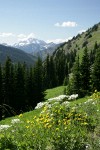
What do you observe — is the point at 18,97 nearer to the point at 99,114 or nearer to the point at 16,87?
the point at 16,87

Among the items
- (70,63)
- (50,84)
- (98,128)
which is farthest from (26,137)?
(70,63)

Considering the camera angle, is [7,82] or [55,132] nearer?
[55,132]

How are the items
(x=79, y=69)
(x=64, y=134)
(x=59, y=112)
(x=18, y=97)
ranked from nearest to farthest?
(x=64, y=134), (x=59, y=112), (x=79, y=69), (x=18, y=97)

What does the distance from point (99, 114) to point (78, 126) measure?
1.77m

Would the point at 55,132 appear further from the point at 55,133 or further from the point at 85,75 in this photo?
the point at 85,75

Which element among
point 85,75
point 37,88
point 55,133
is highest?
point 55,133

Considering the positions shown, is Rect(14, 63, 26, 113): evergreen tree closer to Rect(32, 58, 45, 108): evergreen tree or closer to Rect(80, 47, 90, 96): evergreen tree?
Rect(32, 58, 45, 108): evergreen tree

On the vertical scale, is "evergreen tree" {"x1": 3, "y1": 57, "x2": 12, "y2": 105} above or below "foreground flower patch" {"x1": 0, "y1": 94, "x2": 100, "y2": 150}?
below

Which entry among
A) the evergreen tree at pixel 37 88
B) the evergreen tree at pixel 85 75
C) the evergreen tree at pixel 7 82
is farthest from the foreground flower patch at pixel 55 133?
the evergreen tree at pixel 37 88

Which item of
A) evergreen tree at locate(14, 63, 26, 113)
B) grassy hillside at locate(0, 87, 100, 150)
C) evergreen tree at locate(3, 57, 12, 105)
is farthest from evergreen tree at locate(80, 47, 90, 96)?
grassy hillside at locate(0, 87, 100, 150)

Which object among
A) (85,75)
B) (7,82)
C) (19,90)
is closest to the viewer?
(85,75)

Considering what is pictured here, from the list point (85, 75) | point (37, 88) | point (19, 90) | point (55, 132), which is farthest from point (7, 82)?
point (55, 132)

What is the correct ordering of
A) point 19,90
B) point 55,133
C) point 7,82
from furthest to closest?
point 19,90 < point 7,82 < point 55,133

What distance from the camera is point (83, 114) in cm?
1066
